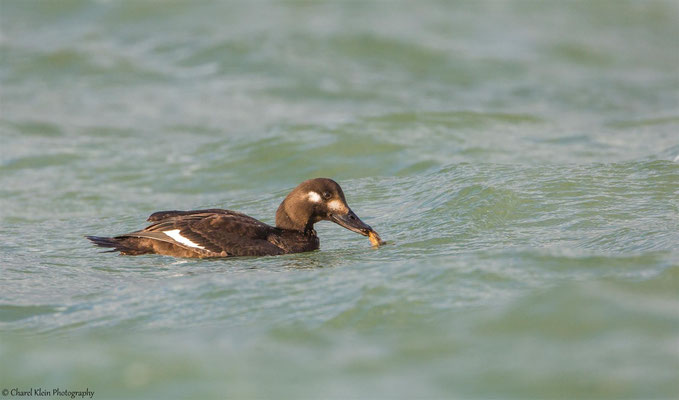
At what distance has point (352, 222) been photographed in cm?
886

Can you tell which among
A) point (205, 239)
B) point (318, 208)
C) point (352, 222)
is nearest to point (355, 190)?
point (318, 208)

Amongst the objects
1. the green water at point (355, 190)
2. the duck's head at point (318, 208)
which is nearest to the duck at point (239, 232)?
the duck's head at point (318, 208)

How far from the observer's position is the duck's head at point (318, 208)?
350 inches

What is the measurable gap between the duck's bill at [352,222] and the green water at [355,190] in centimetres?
28

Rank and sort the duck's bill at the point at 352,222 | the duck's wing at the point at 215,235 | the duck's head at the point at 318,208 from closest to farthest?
the duck's wing at the point at 215,235
the duck's bill at the point at 352,222
the duck's head at the point at 318,208

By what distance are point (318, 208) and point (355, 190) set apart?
2.69m

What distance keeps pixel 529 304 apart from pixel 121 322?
8.88ft

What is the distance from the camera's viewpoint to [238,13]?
72.3 feet

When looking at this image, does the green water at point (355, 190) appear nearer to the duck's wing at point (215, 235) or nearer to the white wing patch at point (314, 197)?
the duck's wing at point (215, 235)

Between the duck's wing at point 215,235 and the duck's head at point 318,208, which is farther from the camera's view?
the duck's head at point 318,208

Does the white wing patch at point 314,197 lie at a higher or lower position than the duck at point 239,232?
higher

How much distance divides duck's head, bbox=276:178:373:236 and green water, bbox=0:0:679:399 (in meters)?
0.31

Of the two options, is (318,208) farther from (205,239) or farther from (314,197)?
(205,239)

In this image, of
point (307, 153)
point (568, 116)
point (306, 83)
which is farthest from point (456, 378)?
point (306, 83)
